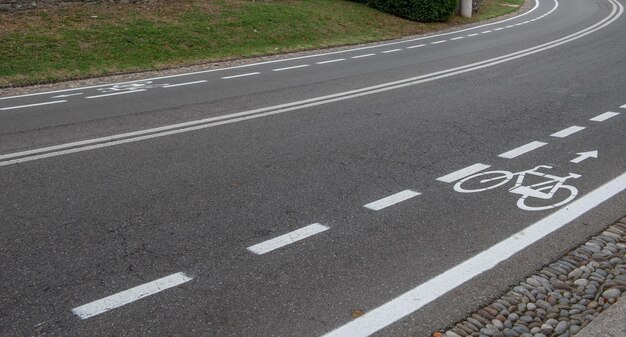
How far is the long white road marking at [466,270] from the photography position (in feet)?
14.6

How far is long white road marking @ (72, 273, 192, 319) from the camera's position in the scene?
180 inches

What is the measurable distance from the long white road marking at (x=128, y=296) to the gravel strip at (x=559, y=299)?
1.87m

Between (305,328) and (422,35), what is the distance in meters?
21.1

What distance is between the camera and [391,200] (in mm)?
6676

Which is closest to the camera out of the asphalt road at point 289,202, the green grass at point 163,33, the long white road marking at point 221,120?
the asphalt road at point 289,202

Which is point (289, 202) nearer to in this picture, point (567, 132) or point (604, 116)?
point (567, 132)

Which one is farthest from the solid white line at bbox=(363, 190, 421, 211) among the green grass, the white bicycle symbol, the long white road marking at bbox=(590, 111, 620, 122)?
the green grass

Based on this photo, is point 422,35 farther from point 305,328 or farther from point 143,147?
point 305,328

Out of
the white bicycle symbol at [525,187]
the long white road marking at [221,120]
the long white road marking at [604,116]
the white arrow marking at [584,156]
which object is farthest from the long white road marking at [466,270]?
the long white road marking at [221,120]

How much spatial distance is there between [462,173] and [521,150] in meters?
1.28

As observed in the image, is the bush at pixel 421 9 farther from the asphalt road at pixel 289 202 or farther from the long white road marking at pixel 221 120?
the asphalt road at pixel 289 202

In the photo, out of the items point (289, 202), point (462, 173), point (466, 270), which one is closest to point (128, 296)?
point (289, 202)

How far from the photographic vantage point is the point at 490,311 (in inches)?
183

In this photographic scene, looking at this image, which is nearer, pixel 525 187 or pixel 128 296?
pixel 128 296
